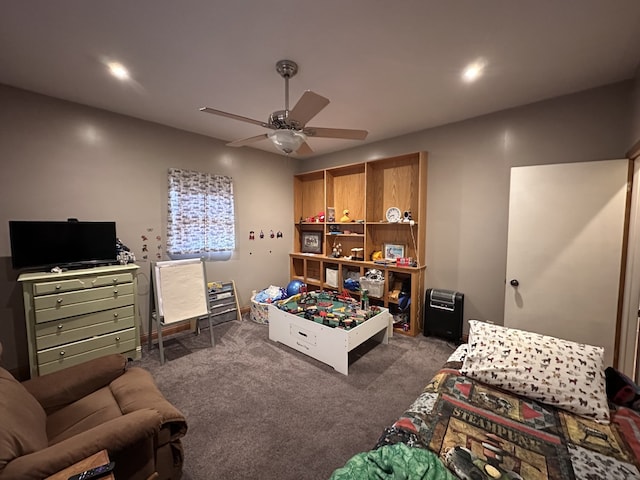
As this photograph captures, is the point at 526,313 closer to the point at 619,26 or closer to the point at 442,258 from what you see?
the point at 442,258

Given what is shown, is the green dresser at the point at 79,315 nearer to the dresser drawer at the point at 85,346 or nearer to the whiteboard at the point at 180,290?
the dresser drawer at the point at 85,346

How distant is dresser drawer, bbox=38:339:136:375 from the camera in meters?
2.33

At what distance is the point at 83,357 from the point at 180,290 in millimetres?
1011

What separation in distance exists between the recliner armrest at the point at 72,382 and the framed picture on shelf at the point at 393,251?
3.26 meters

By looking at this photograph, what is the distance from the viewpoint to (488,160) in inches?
119

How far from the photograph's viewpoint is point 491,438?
117 centimetres

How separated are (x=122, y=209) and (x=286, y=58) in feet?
8.39

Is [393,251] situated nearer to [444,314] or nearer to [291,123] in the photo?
[444,314]

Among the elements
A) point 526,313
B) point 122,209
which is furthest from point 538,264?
point 122,209

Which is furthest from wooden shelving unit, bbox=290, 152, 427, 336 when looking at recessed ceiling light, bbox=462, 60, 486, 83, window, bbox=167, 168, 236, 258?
window, bbox=167, 168, 236, 258

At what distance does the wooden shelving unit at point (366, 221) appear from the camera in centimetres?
351

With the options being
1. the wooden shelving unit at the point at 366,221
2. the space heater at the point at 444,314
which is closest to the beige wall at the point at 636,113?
the wooden shelving unit at the point at 366,221

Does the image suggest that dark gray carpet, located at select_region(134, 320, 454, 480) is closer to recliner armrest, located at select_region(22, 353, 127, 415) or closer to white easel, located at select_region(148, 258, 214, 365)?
white easel, located at select_region(148, 258, 214, 365)

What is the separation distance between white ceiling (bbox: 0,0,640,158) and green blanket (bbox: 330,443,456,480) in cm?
221
